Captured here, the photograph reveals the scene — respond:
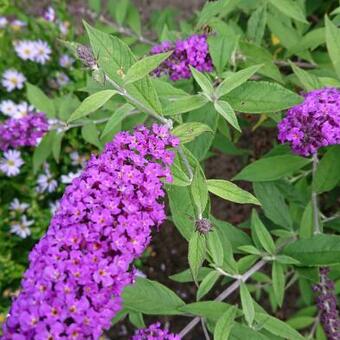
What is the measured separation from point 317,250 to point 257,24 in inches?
57.2

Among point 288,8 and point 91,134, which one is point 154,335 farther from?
point 288,8

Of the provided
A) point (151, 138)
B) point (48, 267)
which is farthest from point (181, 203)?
point (48, 267)

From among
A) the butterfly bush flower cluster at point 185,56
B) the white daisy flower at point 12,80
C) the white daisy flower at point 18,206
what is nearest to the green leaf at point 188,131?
the butterfly bush flower cluster at point 185,56

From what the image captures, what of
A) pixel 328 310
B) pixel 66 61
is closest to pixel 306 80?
pixel 328 310

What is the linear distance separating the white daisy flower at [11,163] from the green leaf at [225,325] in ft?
7.77

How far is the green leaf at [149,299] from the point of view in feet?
8.14

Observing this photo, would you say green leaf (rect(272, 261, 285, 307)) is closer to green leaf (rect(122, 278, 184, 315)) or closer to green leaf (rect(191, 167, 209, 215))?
green leaf (rect(122, 278, 184, 315))

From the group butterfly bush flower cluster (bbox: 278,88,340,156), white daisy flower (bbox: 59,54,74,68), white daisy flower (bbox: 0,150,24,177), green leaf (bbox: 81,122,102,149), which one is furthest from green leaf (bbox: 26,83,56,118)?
butterfly bush flower cluster (bbox: 278,88,340,156)

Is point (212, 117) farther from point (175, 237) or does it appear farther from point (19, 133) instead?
point (175, 237)

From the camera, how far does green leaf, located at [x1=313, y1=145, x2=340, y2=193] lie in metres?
2.74

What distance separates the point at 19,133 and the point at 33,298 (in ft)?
6.07

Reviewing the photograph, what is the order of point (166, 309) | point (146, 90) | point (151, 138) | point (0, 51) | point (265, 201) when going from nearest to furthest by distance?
point (151, 138) < point (146, 90) < point (166, 309) < point (265, 201) < point (0, 51)

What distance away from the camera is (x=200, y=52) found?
2.78 metres

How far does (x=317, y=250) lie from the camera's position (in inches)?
103
